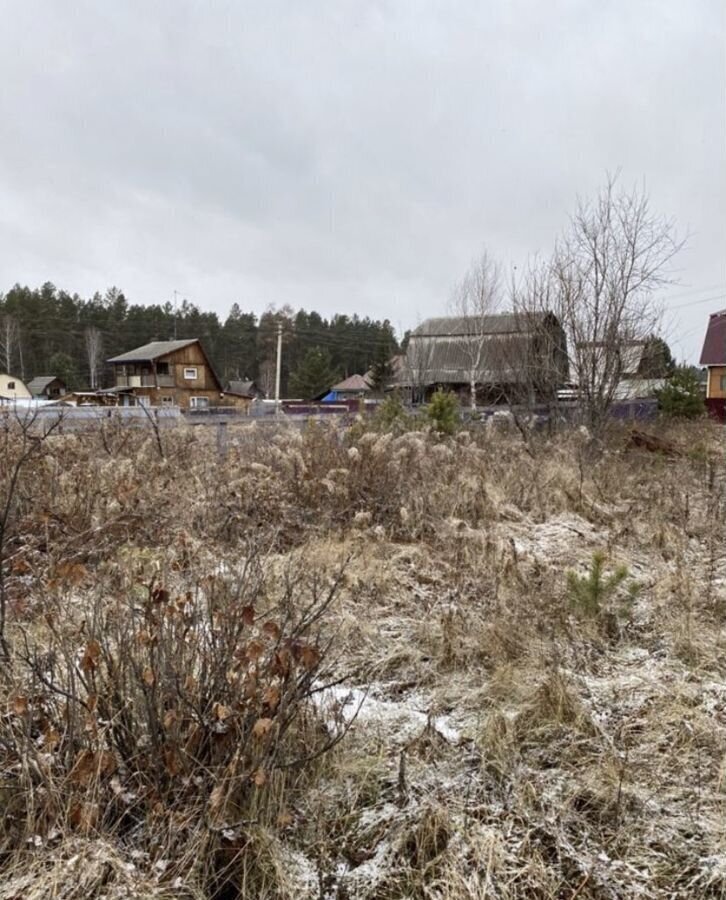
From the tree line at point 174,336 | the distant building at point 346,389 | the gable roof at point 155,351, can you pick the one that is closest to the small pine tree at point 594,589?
the tree line at point 174,336

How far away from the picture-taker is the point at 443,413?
30.3 feet

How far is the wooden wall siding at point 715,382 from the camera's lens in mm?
26422

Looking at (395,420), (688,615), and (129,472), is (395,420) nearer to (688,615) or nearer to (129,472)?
(129,472)

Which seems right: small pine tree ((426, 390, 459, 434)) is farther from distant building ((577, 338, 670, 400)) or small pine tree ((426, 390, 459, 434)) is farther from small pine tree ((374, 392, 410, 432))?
distant building ((577, 338, 670, 400))

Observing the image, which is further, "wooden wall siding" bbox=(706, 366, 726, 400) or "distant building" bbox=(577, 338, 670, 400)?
"wooden wall siding" bbox=(706, 366, 726, 400)

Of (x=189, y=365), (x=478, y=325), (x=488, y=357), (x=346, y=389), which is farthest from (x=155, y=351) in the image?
(x=488, y=357)

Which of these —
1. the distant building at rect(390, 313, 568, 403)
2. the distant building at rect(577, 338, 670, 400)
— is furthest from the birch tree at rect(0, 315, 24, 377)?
the distant building at rect(577, 338, 670, 400)

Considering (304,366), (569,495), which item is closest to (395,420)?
(569,495)

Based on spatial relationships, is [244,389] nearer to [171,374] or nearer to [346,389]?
[346,389]

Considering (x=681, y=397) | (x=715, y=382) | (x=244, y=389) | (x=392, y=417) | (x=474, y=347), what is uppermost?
(x=244, y=389)

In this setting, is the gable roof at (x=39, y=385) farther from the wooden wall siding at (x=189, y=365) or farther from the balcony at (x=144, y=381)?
the wooden wall siding at (x=189, y=365)

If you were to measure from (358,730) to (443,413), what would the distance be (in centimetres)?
739

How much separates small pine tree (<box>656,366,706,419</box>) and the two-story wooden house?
104 feet

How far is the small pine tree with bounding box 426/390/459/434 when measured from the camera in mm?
9045
